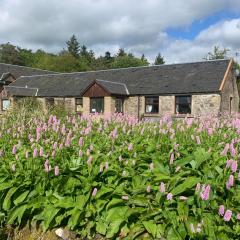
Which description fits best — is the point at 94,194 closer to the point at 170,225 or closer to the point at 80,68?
the point at 170,225

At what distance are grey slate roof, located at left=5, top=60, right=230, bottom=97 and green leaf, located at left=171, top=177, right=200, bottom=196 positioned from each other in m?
26.0

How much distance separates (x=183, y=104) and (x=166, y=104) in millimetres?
1397

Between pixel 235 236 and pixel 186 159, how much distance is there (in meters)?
1.20

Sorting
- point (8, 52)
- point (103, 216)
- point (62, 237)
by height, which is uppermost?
point (8, 52)

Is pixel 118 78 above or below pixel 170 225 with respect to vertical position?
above

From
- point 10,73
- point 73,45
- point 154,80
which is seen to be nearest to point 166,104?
point 154,80

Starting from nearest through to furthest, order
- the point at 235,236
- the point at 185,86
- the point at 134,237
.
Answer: the point at 235,236, the point at 134,237, the point at 185,86

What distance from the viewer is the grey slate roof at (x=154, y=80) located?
30500mm

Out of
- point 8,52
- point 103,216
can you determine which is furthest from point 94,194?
point 8,52

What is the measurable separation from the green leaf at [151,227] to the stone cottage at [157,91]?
24.3 metres

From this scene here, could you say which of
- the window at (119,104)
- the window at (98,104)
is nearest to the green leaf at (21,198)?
the window at (98,104)

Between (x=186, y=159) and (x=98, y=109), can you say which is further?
(x=98, y=109)

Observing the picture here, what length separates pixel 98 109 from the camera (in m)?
32.8

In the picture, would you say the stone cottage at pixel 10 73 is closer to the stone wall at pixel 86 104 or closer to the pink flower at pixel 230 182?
the stone wall at pixel 86 104
